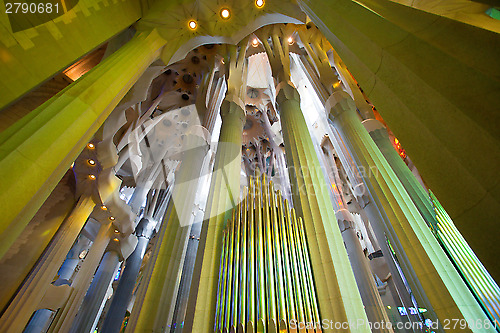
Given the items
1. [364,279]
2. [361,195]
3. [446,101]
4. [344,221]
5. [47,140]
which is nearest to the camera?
[446,101]

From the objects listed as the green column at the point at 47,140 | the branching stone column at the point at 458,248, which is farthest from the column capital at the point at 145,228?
the branching stone column at the point at 458,248

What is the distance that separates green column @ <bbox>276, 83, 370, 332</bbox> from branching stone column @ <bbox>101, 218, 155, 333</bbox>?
10.9 m

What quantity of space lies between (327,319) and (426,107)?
256 centimetres

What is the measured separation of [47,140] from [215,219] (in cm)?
297

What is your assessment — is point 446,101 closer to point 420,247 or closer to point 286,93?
point 420,247

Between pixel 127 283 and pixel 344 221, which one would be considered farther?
pixel 127 283

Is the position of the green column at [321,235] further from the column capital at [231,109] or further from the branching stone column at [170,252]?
the branching stone column at [170,252]

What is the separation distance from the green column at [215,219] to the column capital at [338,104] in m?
2.64

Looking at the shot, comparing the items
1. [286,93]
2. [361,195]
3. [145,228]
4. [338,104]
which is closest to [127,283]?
[145,228]

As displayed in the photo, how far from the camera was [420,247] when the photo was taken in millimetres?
3678

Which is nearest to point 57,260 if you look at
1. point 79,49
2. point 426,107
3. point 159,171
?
point 79,49

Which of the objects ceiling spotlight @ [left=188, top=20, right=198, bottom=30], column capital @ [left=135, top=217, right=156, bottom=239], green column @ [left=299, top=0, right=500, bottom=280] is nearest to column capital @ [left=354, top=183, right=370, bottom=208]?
green column @ [left=299, top=0, right=500, bottom=280]

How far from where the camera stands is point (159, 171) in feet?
47.3

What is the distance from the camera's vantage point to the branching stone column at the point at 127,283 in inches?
420
